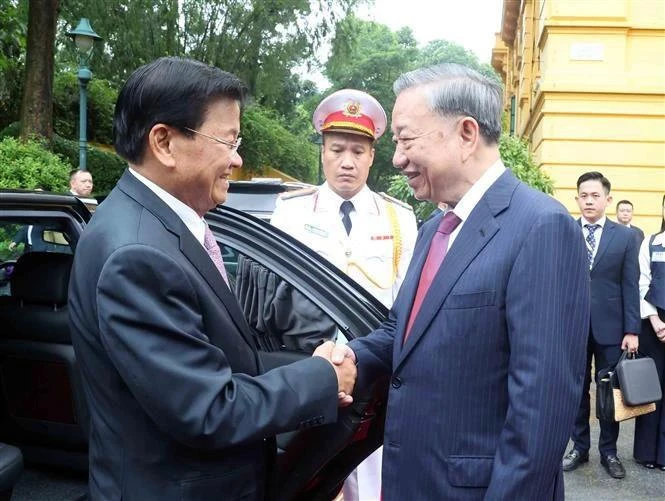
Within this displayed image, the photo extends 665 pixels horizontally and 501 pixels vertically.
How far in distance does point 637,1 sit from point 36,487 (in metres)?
10.3

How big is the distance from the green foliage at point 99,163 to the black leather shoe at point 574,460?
1542 centimetres

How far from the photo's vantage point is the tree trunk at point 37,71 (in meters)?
12.8

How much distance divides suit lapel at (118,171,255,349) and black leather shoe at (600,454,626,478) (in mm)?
4232

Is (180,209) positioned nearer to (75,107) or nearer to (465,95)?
(465,95)

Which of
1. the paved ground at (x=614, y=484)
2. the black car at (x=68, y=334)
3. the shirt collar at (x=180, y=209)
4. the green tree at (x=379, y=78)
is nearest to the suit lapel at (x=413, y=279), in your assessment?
the black car at (x=68, y=334)

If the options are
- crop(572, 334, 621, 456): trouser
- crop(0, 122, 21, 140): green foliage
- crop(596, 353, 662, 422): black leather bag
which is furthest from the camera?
crop(0, 122, 21, 140): green foliage

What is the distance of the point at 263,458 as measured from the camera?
6.23ft

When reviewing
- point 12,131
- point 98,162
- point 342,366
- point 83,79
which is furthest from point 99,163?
point 342,366

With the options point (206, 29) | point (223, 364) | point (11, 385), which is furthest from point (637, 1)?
point (206, 29)

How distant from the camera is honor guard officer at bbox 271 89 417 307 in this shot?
3.52 meters

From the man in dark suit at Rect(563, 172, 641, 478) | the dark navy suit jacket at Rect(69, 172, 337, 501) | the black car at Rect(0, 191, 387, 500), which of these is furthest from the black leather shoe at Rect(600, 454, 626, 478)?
the dark navy suit jacket at Rect(69, 172, 337, 501)

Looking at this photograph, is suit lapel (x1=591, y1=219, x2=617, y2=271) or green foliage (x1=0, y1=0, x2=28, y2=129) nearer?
suit lapel (x1=591, y1=219, x2=617, y2=271)

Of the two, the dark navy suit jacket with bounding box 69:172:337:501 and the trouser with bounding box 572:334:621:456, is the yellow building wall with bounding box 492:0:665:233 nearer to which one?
the trouser with bounding box 572:334:621:456

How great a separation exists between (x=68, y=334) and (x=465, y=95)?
214 centimetres
